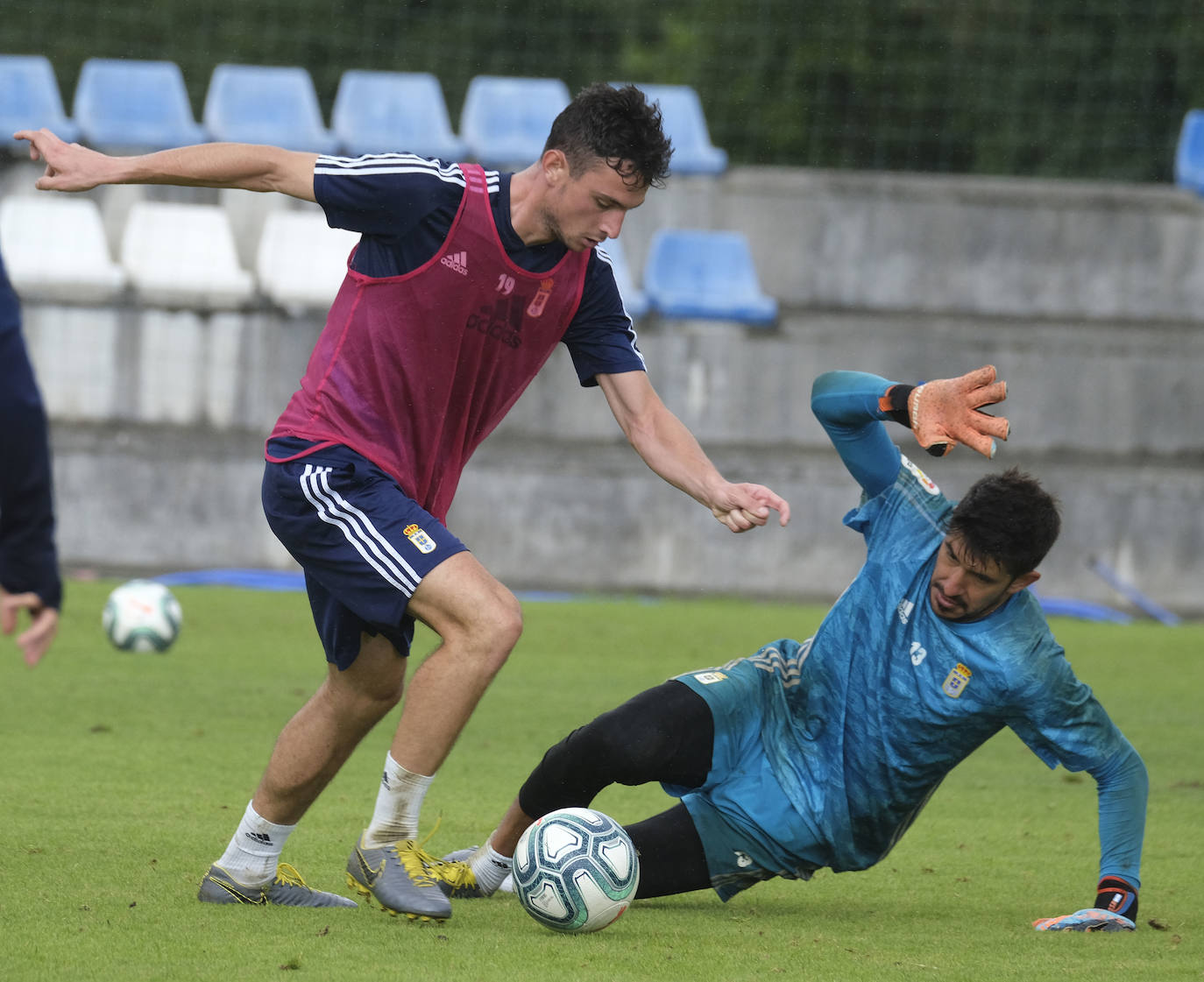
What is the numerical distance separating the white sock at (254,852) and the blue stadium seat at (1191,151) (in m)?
13.3

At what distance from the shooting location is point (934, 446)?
4258 millimetres

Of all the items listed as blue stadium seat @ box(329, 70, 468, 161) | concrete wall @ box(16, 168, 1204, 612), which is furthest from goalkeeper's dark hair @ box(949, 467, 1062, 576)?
blue stadium seat @ box(329, 70, 468, 161)

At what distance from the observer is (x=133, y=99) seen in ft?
50.7

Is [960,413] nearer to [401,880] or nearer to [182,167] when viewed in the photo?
[401,880]

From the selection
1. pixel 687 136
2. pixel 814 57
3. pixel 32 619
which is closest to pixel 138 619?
pixel 32 619

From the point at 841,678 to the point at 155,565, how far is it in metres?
10.1

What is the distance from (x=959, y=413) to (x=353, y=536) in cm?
163

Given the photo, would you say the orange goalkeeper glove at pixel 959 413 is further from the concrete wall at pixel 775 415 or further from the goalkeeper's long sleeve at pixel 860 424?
the concrete wall at pixel 775 415

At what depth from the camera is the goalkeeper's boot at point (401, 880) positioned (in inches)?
162

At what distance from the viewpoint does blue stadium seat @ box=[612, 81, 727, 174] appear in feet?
49.6

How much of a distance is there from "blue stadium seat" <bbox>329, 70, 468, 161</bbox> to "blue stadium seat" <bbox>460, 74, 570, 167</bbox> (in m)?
0.24

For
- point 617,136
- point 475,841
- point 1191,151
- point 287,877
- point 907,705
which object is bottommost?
point 475,841

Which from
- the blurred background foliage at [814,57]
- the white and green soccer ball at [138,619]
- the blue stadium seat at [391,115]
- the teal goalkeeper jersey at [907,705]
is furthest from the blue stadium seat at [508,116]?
the teal goalkeeper jersey at [907,705]

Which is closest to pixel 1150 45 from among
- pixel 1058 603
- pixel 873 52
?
pixel 873 52
